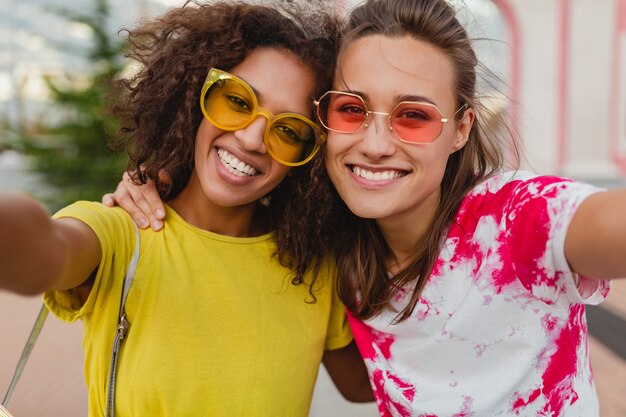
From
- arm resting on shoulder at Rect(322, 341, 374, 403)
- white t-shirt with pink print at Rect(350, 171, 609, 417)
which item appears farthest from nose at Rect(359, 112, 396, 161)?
arm resting on shoulder at Rect(322, 341, 374, 403)

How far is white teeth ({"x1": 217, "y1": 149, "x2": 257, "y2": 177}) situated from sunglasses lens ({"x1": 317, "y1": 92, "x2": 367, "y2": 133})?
29 cm

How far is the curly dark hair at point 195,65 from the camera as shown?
6.34 feet

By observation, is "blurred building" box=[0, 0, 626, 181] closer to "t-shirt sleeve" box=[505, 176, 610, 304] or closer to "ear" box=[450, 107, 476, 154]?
"ear" box=[450, 107, 476, 154]

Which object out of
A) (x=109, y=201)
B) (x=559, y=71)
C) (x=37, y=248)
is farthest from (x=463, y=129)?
(x=559, y=71)

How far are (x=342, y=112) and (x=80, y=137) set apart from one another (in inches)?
341

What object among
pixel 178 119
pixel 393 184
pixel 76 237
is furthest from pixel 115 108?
pixel 393 184

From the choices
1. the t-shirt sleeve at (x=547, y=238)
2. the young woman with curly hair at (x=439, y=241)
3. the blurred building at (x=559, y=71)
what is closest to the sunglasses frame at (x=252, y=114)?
the young woman with curly hair at (x=439, y=241)

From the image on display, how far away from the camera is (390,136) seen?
1.79m

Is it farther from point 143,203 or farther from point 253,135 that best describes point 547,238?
point 143,203

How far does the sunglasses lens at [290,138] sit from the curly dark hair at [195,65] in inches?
5.7

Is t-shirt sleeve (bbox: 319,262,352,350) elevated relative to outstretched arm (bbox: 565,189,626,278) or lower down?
lower down

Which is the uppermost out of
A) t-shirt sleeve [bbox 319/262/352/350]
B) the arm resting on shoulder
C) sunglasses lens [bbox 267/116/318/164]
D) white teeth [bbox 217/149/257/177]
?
sunglasses lens [bbox 267/116/318/164]

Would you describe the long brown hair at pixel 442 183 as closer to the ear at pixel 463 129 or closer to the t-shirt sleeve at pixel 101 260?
the ear at pixel 463 129

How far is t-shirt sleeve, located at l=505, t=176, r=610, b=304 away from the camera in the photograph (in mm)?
1385
